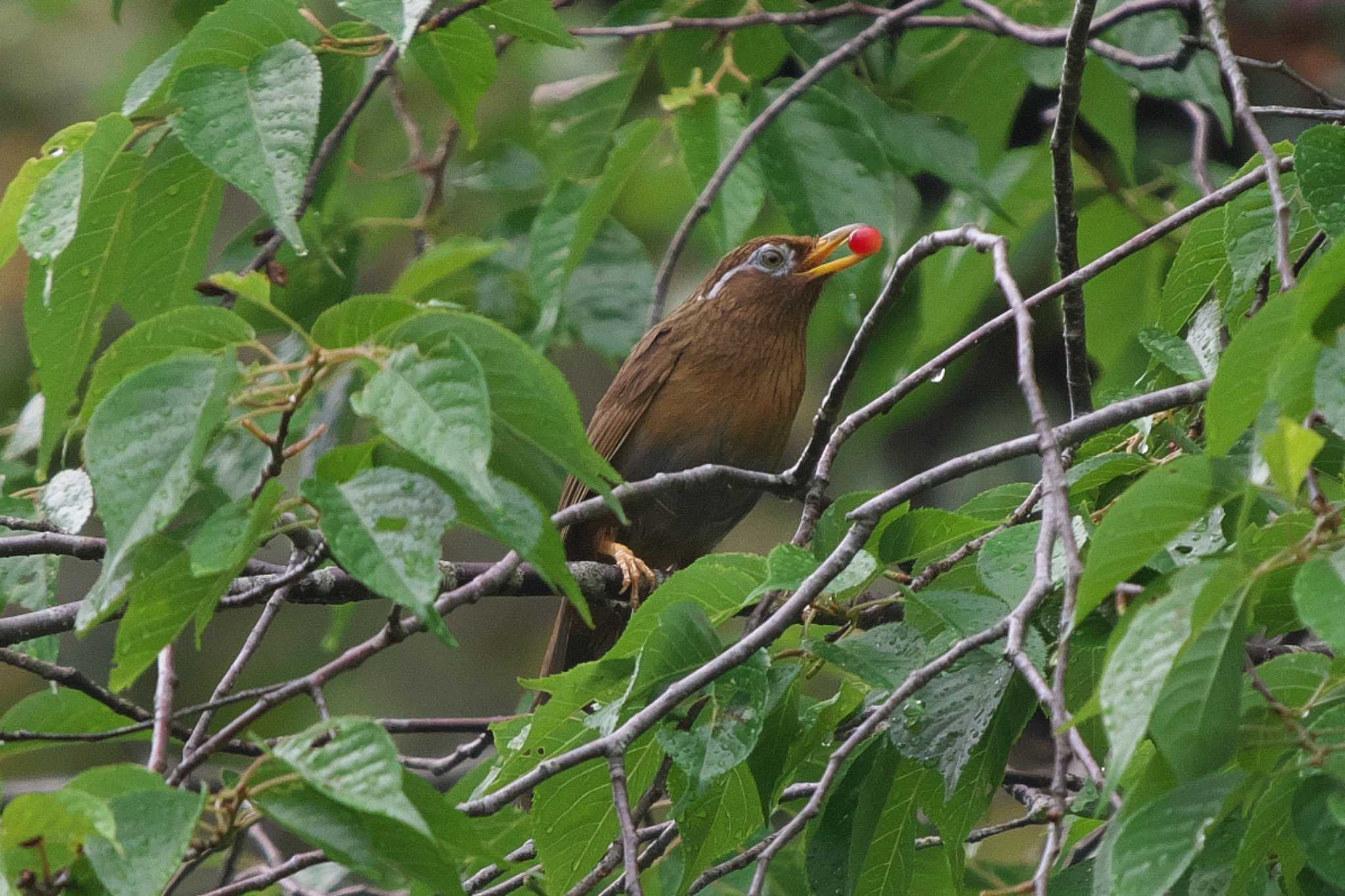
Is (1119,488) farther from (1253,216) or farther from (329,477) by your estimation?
(329,477)

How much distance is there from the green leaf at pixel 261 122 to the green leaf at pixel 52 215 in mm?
184

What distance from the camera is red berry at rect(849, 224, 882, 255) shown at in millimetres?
3986

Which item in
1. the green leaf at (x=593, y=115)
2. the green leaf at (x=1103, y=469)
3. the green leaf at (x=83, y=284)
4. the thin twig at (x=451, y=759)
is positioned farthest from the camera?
the green leaf at (x=593, y=115)

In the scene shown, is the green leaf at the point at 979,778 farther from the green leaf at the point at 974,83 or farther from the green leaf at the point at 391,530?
the green leaf at the point at 974,83

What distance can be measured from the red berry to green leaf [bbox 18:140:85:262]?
7.35 feet

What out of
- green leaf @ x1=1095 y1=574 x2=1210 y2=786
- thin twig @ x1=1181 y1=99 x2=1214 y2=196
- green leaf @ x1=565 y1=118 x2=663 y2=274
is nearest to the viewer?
green leaf @ x1=1095 y1=574 x2=1210 y2=786

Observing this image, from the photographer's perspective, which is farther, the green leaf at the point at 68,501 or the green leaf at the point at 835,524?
the green leaf at the point at 68,501

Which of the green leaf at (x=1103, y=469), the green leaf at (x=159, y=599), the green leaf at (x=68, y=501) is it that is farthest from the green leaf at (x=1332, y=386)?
the green leaf at (x=68, y=501)

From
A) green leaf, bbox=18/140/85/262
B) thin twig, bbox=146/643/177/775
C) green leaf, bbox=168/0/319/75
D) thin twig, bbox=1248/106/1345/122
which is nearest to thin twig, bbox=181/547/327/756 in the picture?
thin twig, bbox=146/643/177/775

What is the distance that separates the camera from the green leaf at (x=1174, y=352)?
221cm

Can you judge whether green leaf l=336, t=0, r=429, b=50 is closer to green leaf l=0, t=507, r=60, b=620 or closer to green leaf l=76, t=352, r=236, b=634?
green leaf l=76, t=352, r=236, b=634

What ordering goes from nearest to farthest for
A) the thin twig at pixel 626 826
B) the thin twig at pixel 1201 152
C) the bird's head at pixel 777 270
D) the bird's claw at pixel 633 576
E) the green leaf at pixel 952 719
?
1. the thin twig at pixel 626 826
2. the green leaf at pixel 952 719
3. the bird's claw at pixel 633 576
4. the thin twig at pixel 1201 152
5. the bird's head at pixel 777 270

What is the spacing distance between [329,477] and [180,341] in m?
0.23

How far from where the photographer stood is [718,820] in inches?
88.9
